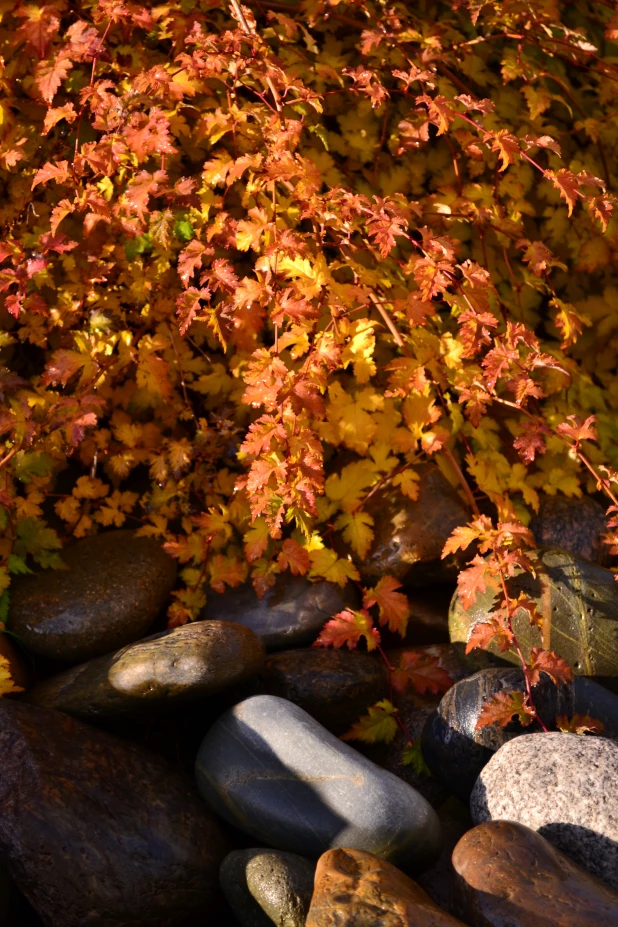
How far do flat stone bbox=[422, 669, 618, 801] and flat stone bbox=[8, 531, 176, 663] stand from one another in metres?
1.27

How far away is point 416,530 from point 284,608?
2.19ft

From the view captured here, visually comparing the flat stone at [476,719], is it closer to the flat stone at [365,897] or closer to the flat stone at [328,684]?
the flat stone at [328,684]

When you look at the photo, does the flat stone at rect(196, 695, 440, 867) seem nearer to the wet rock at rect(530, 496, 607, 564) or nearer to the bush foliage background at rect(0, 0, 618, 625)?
the bush foliage background at rect(0, 0, 618, 625)

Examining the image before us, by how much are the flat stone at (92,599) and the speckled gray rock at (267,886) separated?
1138 millimetres

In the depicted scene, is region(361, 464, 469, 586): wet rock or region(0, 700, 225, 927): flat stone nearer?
region(0, 700, 225, 927): flat stone

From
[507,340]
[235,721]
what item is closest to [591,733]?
[235,721]

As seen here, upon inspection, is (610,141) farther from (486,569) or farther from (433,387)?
(486,569)

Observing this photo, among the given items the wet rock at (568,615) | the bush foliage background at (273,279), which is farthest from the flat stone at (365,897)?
the wet rock at (568,615)

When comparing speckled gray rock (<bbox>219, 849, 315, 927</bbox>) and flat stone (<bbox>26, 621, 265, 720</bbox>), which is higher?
flat stone (<bbox>26, 621, 265, 720</bbox>)

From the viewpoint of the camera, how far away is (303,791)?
117 inches

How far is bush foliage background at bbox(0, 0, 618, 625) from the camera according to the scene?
3459mm

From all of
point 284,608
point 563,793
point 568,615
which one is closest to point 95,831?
point 284,608

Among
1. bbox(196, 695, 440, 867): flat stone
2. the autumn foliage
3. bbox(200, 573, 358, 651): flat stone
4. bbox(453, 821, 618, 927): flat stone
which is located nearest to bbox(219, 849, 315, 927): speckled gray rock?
bbox(196, 695, 440, 867): flat stone

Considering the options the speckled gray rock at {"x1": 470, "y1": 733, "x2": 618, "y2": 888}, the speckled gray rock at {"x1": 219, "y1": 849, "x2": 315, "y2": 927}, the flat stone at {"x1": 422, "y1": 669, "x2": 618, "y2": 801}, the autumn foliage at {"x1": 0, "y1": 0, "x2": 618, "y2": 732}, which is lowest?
the flat stone at {"x1": 422, "y1": 669, "x2": 618, "y2": 801}
